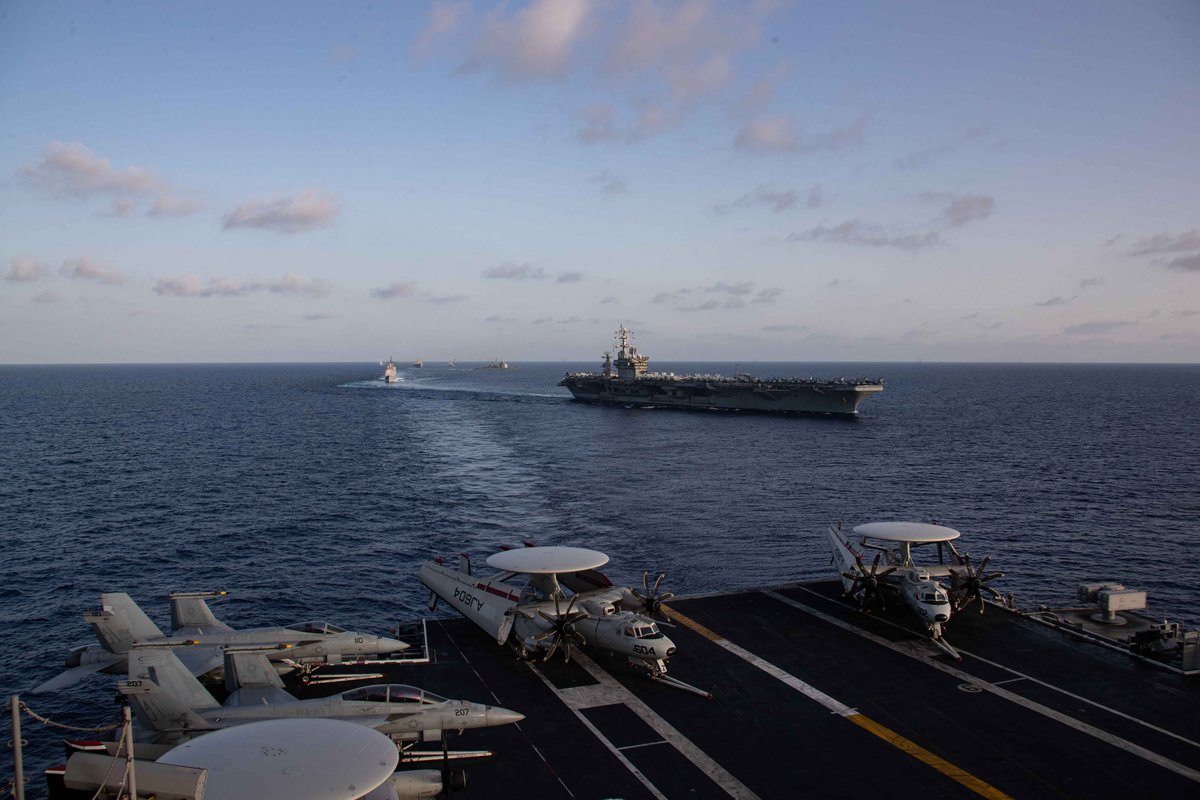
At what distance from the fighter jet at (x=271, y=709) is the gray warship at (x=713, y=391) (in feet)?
407

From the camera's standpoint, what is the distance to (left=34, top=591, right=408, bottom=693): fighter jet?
94.2ft

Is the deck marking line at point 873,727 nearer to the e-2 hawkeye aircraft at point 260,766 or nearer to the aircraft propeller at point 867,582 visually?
the aircraft propeller at point 867,582

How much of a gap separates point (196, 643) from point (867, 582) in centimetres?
2884

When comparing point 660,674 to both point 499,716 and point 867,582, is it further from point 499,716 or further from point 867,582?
point 867,582

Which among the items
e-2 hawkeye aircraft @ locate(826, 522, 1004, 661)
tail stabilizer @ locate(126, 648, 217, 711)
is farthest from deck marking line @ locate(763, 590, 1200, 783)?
tail stabilizer @ locate(126, 648, 217, 711)

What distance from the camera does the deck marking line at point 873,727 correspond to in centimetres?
2073

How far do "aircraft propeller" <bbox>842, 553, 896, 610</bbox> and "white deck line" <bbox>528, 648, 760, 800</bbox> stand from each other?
13.8 m

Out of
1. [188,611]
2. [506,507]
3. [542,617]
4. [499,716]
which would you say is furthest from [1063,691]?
[506,507]

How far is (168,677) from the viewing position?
75.6 ft

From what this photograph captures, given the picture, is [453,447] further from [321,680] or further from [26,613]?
[321,680]

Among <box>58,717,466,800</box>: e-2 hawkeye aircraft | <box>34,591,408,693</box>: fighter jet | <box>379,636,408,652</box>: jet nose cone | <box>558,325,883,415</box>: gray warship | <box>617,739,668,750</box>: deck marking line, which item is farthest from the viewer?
<box>558,325,883,415</box>: gray warship

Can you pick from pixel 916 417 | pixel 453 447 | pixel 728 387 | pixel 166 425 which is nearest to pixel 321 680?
pixel 453 447

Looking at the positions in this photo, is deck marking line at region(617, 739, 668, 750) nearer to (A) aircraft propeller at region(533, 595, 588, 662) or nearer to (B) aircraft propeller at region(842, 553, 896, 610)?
(A) aircraft propeller at region(533, 595, 588, 662)

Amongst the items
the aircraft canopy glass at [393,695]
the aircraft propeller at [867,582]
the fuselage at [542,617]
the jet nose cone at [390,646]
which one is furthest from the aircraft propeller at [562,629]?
the aircraft propeller at [867,582]
